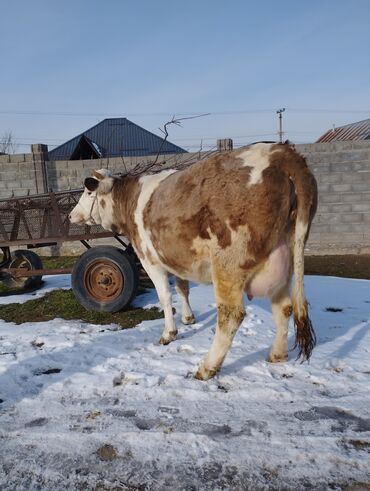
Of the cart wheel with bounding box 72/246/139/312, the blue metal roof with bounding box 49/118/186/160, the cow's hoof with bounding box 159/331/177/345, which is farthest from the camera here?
the blue metal roof with bounding box 49/118/186/160

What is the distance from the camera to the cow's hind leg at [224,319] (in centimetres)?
282

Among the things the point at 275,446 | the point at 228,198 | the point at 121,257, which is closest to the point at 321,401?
the point at 275,446

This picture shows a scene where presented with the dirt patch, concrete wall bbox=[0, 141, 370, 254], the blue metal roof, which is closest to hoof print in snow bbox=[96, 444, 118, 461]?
the dirt patch

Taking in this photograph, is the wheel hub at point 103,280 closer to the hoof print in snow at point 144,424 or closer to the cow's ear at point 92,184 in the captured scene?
the cow's ear at point 92,184

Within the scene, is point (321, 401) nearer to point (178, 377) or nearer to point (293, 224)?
point (178, 377)

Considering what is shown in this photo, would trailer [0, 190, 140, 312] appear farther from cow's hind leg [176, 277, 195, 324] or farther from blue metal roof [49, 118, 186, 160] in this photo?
blue metal roof [49, 118, 186, 160]

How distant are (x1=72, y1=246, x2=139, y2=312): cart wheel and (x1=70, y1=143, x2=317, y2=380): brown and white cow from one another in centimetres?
144

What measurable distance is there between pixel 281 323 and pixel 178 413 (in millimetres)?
1157

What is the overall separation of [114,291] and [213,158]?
7.82ft

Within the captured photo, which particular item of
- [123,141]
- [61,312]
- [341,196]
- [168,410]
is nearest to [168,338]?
Answer: [168,410]

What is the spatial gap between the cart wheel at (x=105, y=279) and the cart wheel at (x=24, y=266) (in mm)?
1867

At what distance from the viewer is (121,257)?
4699 millimetres

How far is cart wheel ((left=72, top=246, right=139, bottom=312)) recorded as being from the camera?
4.69m

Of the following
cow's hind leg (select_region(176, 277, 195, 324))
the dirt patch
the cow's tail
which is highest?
the cow's tail
